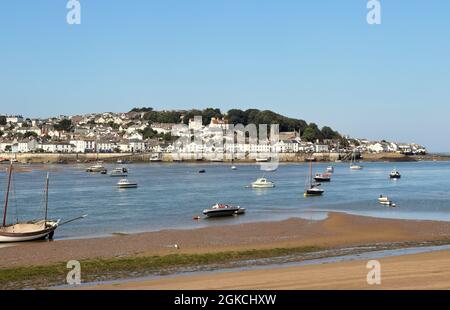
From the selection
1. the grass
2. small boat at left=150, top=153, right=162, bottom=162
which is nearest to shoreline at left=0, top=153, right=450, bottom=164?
small boat at left=150, top=153, right=162, bottom=162

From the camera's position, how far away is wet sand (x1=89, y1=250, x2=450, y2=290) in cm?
1475

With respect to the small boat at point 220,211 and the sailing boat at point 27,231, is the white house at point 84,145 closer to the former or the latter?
the small boat at point 220,211

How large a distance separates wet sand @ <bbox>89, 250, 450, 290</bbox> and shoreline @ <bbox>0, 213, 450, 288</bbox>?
2.44 meters

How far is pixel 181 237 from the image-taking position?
27.3 meters

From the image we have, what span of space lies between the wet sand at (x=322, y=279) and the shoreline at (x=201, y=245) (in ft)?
8.00

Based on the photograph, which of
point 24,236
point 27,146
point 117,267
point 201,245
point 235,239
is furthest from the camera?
point 27,146

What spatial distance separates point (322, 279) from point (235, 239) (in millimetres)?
11336

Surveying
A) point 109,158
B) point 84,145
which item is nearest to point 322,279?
point 109,158

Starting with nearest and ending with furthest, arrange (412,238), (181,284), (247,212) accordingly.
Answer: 1. (181,284)
2. (412,238)
3. (247,212)

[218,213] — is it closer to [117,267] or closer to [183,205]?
[183,205]

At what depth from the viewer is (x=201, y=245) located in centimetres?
2477

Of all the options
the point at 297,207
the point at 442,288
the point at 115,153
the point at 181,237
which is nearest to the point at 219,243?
the point at 181,237
